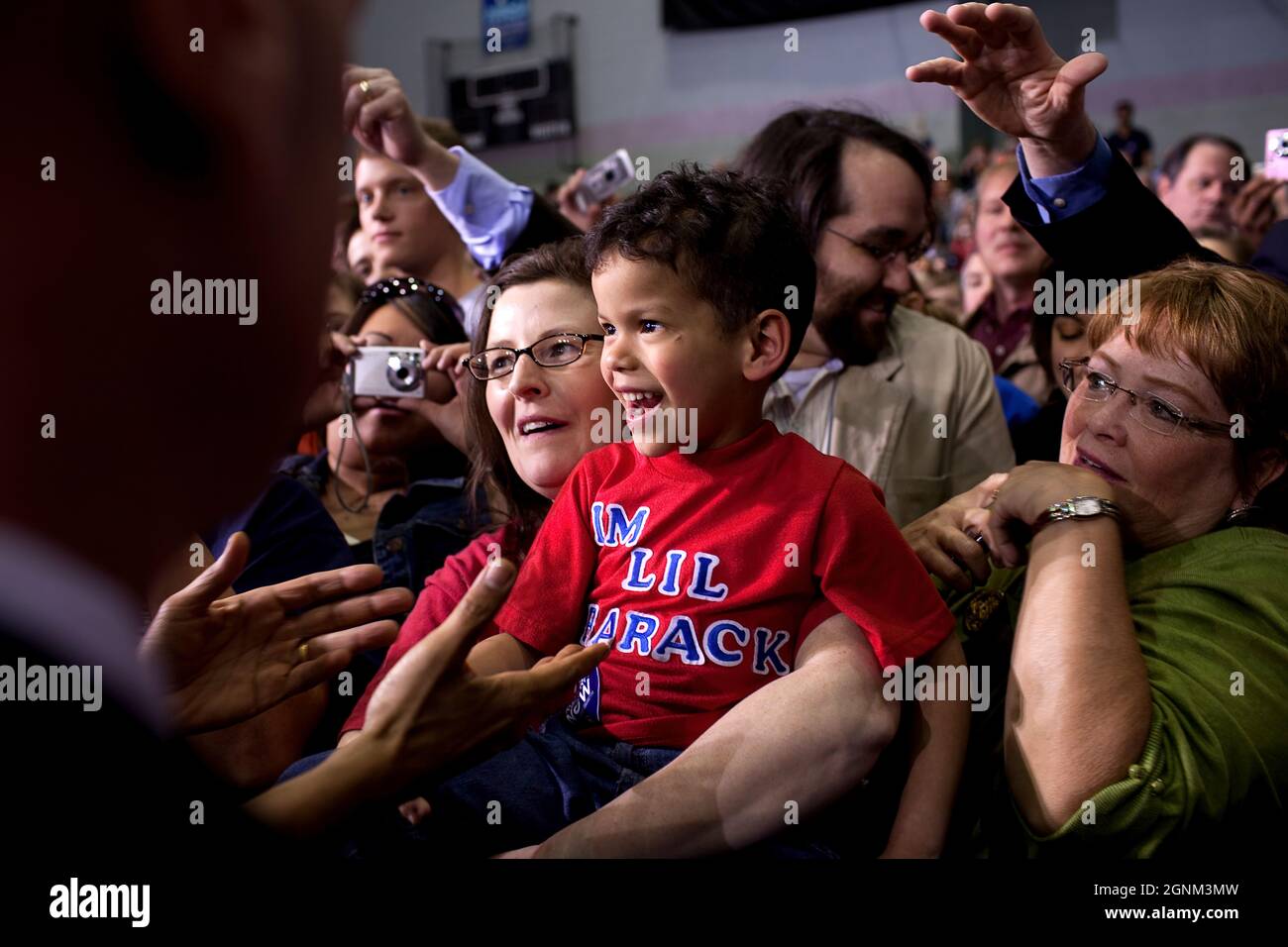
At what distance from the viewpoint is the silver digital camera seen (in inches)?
74.0

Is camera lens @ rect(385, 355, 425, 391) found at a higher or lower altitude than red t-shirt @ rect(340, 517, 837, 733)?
higher

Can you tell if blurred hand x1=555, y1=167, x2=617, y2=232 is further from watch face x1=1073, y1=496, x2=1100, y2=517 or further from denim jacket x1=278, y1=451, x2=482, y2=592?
watch face x1=1073, y1=496, x2=1100, y2=517

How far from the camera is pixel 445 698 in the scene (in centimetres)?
82

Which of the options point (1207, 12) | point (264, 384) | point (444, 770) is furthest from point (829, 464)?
point (1207, 12)

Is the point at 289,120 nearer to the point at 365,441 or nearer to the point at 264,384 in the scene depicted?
the point at 264,384

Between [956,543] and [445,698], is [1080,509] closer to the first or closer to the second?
[956,543]

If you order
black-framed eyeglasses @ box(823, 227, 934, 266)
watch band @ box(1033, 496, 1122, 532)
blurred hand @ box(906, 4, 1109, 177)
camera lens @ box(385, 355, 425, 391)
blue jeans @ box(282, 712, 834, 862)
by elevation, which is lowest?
blue jeans @ box(282, 712, 834, 862)

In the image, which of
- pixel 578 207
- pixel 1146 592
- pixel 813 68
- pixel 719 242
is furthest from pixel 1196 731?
pixel 813 68

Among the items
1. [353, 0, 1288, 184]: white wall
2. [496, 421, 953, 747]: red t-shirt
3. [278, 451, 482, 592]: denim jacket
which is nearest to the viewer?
[496, 421, 953, 747]: red t-shirt

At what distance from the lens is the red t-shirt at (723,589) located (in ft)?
3.69

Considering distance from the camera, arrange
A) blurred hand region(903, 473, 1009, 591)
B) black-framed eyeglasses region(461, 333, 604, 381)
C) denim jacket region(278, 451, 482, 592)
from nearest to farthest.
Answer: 1. blurred hand region(903, 473, 1009, 591)
2. black-framed eyeglasses region(461, 333, 604, 381)
3. denim jacket region(278, 451, 482, 592)

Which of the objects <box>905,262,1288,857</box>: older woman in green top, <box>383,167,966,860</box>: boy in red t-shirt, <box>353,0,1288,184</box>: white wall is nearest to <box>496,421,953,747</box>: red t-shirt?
<box>383,167,966,860</box>: boy in red t-shirt

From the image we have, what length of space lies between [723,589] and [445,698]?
403 mm

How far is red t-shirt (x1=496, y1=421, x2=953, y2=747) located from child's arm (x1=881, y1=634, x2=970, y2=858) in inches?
3.5
